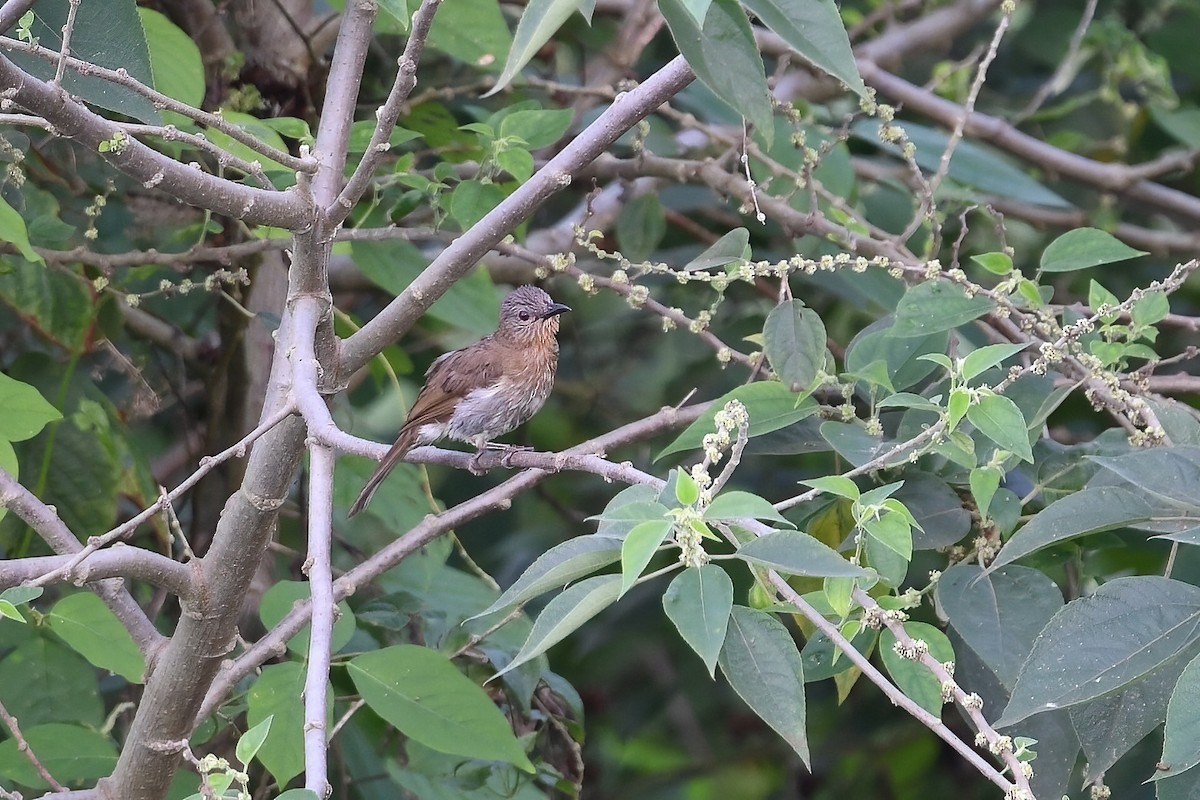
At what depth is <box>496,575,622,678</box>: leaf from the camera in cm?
170

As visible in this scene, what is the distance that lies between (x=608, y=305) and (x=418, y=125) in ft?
7.08

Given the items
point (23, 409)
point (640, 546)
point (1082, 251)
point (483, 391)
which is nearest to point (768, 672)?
point (640, 546)

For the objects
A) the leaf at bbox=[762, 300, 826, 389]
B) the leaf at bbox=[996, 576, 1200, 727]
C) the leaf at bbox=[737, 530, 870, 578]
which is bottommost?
the leaf at bbox=[996, 576, 1200, 727]

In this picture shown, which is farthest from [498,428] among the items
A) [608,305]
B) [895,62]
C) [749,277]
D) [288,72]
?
[895,62]

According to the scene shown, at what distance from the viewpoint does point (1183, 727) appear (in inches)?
69.3

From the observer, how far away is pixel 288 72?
13.6 feet

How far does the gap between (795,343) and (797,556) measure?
107 centimetres

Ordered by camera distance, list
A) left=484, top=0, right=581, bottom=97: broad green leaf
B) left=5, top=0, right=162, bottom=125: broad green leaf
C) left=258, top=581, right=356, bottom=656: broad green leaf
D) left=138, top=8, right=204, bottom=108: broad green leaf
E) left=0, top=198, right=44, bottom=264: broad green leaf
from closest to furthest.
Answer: left=484, top=0, right=581, bottom=97: broad green leaf, left=5, top=0, right=162, bottom=125: broad green leaf, left=0, top=198, right=44, bottom=264: broad green leaf, left=258, top=581, right=356, bottom=656: broad green leaf, left=138, top=8, right=204, bottom=108: broad green leaf

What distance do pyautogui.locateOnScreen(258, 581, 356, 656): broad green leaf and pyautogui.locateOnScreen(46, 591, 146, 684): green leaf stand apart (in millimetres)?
358

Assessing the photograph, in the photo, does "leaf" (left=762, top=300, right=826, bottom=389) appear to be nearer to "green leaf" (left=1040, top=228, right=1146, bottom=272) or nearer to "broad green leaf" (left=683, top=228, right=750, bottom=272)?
"broad green leaf" (left=683, top=228, right=750, bottom=272)

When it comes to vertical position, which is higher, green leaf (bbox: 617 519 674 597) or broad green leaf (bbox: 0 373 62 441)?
broad green leaf (bbox: 0 373 62 441)

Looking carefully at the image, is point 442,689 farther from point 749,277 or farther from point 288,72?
point 288,72

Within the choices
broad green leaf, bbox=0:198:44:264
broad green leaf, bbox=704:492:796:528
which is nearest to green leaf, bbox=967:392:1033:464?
broad green leaf, bbox=704:492:796:528

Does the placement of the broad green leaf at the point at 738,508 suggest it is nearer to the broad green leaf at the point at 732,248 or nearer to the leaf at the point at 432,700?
the broad green leaf at the point at 732,248
